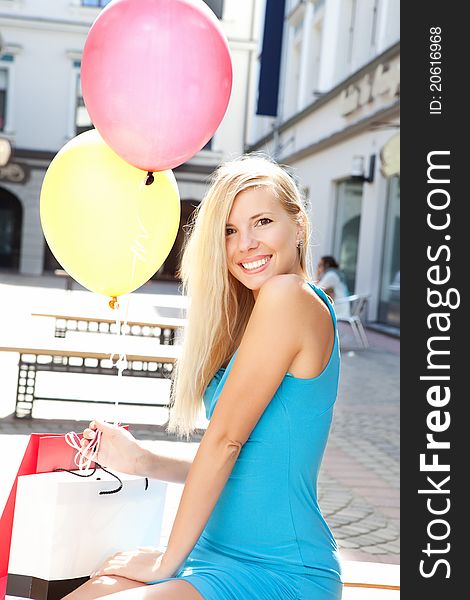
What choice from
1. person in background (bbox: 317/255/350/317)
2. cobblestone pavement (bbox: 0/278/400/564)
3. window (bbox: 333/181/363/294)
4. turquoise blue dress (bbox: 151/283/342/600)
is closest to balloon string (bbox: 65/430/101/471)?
cobblestone pavement (bbox: 0/278/400/564)

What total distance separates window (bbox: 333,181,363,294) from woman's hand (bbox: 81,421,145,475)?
15524 millimetres

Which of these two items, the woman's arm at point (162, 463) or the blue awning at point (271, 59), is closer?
the woman's arm at point (162, 463)

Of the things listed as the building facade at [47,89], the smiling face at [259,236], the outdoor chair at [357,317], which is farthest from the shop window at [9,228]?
the smiling face at [259,236]

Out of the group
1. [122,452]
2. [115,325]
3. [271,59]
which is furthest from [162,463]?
[271,59]

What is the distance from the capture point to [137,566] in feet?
6.45

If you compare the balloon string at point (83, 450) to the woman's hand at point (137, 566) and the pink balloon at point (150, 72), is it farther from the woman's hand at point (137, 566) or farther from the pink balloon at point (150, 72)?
the pink balloon at point (150, 72)

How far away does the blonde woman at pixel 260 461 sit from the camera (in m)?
1.88

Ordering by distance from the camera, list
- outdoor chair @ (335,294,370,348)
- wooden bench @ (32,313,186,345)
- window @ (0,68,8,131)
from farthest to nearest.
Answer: window @ (0,68,8,131) → outdoor chair @ (335,294,370,348) → wooden bench @ (32,313,186,345)

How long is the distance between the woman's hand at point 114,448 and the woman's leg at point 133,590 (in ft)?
1.00

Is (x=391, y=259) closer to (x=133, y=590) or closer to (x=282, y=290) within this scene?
(x=282, y=290)

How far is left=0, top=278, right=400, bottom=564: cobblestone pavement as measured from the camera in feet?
13.9

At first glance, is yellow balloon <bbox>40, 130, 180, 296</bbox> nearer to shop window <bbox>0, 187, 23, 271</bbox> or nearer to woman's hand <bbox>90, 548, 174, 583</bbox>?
woman's hand <bbox>90, 548, 174, 583</bbox>

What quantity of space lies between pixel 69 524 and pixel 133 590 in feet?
1.04

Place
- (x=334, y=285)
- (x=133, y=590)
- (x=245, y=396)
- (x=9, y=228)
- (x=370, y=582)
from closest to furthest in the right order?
1. (x=133, y=590)
2. (x=245, y=396)
3. (x=370, y=582)
4. (x=334, y=285)
5. (x=9, y=228)
